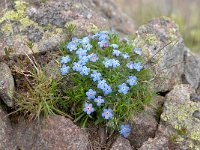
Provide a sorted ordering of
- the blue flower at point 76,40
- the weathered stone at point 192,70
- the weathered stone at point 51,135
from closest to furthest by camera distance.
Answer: the weathered stone at point 51,135 → the blue flower at point 76,40 → the weathered stone at point 192,70

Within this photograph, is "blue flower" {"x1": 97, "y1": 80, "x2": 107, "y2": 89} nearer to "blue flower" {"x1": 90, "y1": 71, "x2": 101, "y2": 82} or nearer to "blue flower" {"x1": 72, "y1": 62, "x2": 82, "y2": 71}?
"blue flower" {"x1": 90, "y1": 71, "x2": 101, "y2": 82}

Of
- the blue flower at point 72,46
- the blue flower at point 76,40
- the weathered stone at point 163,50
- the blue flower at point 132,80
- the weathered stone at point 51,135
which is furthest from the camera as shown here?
the weathered stone at point 163,50

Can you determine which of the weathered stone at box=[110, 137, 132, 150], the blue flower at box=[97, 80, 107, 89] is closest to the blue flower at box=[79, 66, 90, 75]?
the blue flower at box=[97, 80, 107, 89]

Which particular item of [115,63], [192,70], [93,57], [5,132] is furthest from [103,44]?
[192,70]

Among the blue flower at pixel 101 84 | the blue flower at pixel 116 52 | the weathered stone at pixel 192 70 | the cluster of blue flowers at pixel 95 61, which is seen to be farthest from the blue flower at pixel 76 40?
the weathered stone at pixel 192 70

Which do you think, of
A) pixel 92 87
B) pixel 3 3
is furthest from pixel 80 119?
pixel 3 3

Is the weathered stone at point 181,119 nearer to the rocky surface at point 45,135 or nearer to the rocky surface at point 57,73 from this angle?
the rocky surface at point 57,73
